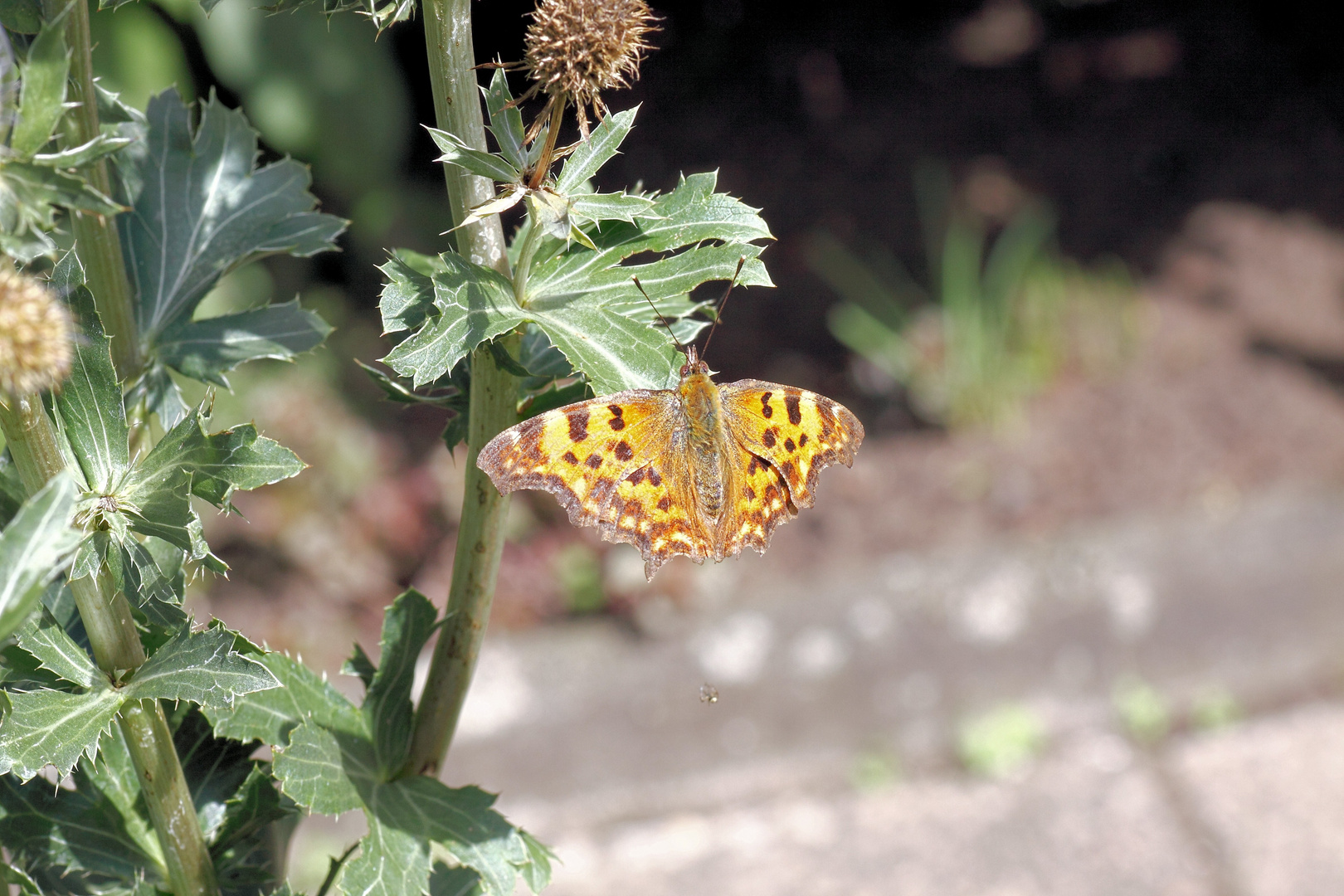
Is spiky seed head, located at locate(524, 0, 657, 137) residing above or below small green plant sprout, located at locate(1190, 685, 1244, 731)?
below

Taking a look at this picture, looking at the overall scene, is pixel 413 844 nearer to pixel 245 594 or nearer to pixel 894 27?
pixel 245 594

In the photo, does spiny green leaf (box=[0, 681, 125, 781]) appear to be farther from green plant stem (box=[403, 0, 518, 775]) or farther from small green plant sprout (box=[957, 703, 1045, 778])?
small green plant sprout (box=[957, 703, 1045, 778])

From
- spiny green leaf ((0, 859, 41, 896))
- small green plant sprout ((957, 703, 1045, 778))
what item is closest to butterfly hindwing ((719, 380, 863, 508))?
spiny green leaf ((0, 859, 41, 896))

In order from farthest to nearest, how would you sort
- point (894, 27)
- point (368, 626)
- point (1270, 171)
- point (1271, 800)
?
point (894, 27), point (1270, 171), point (368, 626), point (1271, 800)

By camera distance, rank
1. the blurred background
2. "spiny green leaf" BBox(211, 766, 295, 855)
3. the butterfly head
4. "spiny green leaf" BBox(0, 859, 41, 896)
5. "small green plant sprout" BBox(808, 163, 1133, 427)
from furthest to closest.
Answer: "small green plant sprout" BBox(808, 163, 1133, 427)
the blurred background
the butterfly head
"spiny green leaf" BBox(211, 766, 295, 855)
"spiny green leaf" BBox(0, 859, 41, 896)

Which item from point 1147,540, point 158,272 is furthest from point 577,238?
point 1147,540

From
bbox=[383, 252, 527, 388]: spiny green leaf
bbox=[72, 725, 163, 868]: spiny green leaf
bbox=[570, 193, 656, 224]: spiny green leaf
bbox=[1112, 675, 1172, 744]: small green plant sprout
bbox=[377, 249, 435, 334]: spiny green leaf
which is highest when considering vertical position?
bbox=[1112, 675, 1172, 744]: small green plant sprout
